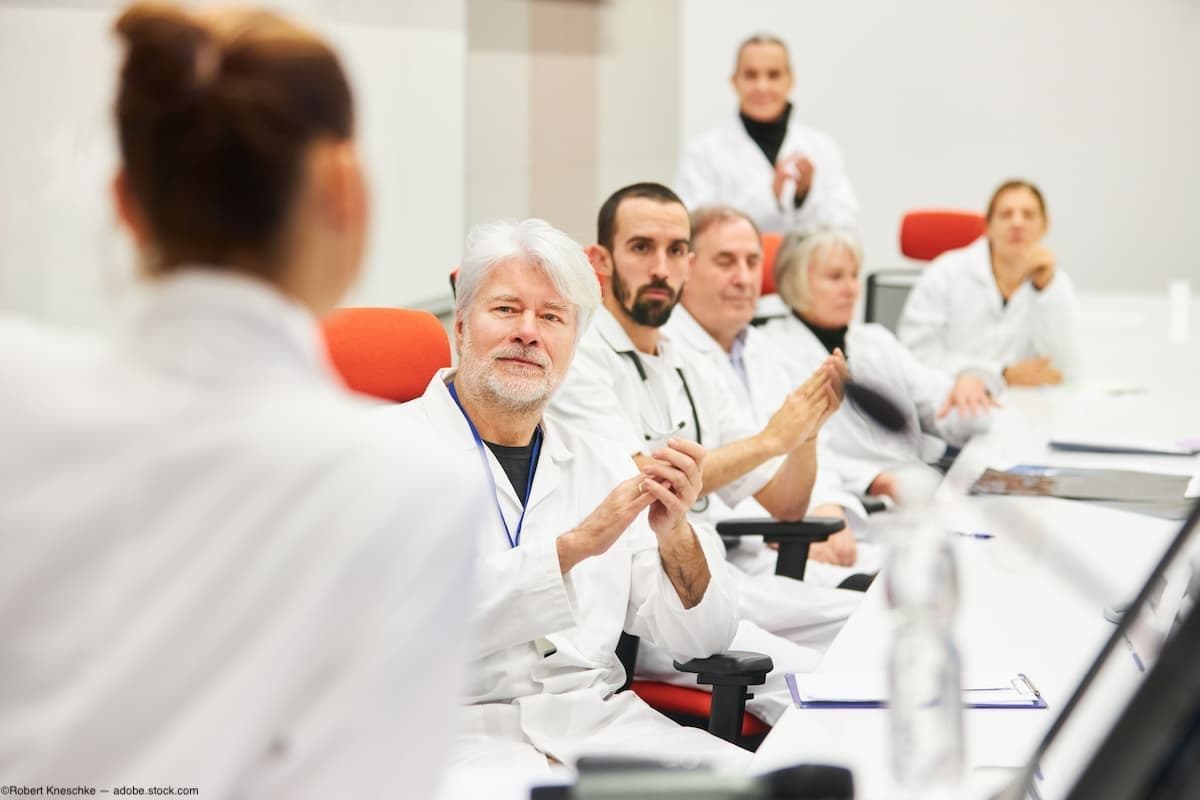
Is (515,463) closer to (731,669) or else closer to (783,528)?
(731,669)

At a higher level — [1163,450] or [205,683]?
[205,683]

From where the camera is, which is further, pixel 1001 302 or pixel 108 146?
pixel 1001 302

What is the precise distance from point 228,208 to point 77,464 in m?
0.18

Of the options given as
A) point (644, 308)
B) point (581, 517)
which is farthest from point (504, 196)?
point (581, 517)

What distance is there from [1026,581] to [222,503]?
180 cm

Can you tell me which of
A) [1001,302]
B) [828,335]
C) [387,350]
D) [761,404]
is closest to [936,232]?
[1001,302]

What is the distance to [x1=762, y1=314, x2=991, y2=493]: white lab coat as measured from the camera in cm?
379

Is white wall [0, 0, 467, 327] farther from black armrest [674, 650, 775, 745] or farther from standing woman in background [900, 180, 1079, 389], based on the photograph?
standing woman in background [900, 180, 1079, 389]

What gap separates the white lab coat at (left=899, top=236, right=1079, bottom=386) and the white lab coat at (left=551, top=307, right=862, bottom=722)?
67.7 inches

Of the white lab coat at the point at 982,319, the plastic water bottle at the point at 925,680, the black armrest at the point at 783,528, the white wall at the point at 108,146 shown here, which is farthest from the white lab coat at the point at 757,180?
the plastic water bottle at the point at 925,680

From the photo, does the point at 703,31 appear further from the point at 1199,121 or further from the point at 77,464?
the point at 77,464

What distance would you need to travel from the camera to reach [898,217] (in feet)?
25.1

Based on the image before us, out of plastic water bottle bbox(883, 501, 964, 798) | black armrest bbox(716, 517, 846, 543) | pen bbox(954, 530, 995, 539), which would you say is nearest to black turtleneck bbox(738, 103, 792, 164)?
black armrest bbox(716, 517, 846, 543)

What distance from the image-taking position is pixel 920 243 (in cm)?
575
